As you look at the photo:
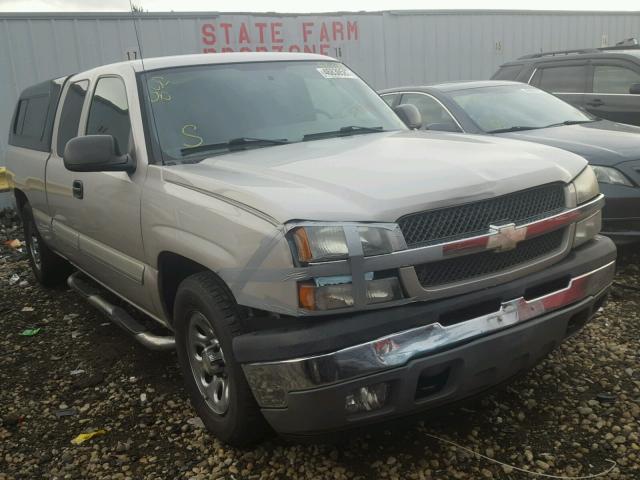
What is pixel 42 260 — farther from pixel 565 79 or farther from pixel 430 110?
pixel 565 79

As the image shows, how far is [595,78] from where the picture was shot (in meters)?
8.12

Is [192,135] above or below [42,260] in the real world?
above

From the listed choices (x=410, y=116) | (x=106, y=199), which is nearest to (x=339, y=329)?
(x=106, y=199)

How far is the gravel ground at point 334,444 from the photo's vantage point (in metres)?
2.74

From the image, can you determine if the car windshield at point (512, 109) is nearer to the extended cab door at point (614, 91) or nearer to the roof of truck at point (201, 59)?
the extended cab door at point (614, 91)

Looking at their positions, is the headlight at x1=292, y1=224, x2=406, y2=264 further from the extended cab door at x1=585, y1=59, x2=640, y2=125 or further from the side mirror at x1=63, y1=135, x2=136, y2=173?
the extended cab door at x1=585, y1=59, x2=640, y2=125

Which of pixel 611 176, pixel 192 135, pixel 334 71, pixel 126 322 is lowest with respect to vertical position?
pixel 126 322

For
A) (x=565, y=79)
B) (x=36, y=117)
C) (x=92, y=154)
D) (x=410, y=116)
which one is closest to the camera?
(x=92, y=154)

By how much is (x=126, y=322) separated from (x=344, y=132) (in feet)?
5.68

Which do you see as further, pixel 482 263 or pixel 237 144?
pixel 237 144

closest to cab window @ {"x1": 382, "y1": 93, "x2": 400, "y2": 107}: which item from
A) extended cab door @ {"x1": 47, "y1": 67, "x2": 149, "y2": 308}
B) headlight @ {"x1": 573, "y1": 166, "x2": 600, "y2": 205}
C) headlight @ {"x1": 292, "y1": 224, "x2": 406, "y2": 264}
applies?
extended cab door @ {"x1": 47, "y1": 67, "x2": 149, "y2": 308}

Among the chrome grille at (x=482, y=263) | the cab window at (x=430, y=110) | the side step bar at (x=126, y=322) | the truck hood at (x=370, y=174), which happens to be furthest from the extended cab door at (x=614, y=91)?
the side step bar at (x=126, y=322)

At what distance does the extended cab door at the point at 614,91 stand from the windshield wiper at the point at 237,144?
577 centimetres

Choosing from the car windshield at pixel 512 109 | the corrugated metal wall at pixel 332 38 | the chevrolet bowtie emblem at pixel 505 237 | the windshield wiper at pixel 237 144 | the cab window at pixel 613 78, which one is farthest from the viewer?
the corrugated metal wall at pixel 332 38
